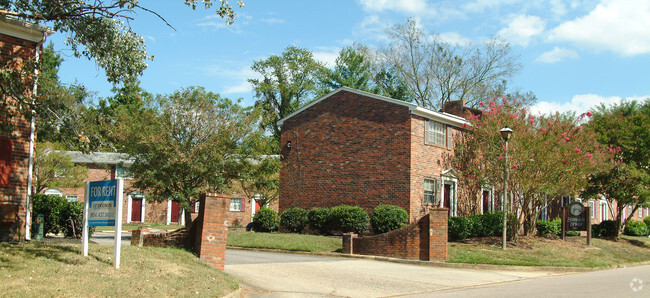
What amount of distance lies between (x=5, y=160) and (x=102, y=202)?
4.26 m

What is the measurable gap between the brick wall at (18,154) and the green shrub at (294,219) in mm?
14421

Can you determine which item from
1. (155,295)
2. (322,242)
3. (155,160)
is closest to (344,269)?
(322,242)

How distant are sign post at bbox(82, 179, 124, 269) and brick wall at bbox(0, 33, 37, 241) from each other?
374 cm

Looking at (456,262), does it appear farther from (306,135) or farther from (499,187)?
(306,135)

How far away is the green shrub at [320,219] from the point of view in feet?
81.6

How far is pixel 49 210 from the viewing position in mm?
18875

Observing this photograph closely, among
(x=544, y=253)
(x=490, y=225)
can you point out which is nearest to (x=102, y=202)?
(x=544, y=253)

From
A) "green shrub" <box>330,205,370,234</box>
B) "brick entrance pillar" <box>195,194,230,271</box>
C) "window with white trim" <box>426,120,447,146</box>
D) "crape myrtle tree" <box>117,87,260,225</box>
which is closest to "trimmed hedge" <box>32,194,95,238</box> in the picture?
"crape myrtle tree" <box>117,87,260,225</box>

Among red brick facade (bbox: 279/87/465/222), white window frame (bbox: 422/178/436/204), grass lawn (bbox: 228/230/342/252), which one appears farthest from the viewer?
white window frame (bbox: 422/178/436/204)

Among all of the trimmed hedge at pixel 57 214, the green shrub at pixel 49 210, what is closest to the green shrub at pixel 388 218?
the trimmed hedge at pixel 57 214

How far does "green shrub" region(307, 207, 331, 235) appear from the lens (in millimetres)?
24875

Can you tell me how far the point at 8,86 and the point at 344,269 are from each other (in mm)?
9492

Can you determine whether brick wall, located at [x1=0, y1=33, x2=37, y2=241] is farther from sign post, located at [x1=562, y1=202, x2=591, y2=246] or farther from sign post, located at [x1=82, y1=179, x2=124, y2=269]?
sign post, located at [x1=562, y1=202, x2=591, y2=246]

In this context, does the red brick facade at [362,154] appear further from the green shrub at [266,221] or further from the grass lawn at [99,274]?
the grass lawn at [99,274]
